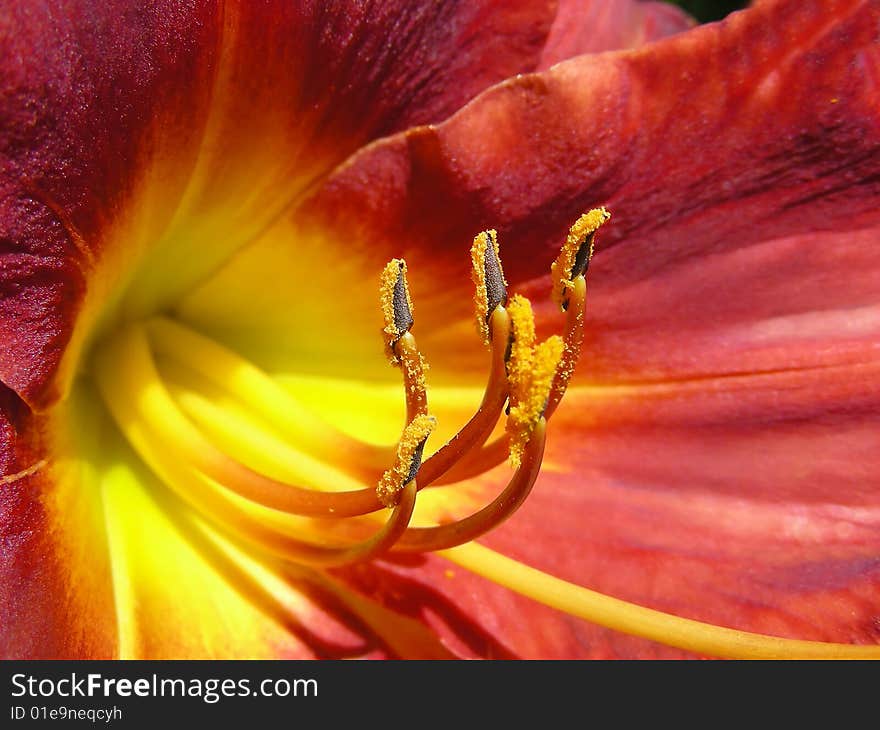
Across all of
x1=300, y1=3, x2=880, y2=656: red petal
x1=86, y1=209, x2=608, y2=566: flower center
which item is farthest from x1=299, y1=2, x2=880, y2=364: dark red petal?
x1=86, y1=209, x2=608, y2=566: flower center

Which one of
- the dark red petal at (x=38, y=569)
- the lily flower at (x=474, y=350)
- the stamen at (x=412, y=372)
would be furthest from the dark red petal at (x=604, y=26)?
the dark red petal at (x=38, y=569)

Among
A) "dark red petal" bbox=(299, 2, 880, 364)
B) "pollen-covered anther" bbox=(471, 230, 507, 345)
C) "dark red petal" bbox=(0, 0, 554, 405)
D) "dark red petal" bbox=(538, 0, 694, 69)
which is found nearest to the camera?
"dark red petal" bbox=(0, 0, 554, 405)

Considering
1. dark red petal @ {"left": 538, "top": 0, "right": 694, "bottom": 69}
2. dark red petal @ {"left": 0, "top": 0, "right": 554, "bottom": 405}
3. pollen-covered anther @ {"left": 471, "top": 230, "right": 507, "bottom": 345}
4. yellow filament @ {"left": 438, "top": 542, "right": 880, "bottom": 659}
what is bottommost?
yellow filament @ {"left": 438, "top": 542, "right": 880, "bottom": 659}

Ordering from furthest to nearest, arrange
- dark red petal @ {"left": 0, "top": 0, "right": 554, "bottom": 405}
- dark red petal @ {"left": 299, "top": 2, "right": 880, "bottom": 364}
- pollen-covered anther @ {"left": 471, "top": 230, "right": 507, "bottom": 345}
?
dark red petal @ {"left": 299, "top": 2, "right": 880, "bottom": 364} < pollen-covered anther @ {"left": 471, "top": 230, "right": 507, "bottom": 345} < dark red petal @ {"left": 0, "top": 0, "right": 554, "bottom": 405}

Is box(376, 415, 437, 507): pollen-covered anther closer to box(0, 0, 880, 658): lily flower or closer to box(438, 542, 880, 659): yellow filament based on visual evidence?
box(0, 0, 880, 658): lily flower

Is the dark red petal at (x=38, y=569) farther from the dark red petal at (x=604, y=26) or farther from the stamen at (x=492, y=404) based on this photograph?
the dark red petal at (x=604, y=26)

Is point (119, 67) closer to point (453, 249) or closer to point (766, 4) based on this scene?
point (453, 249)
